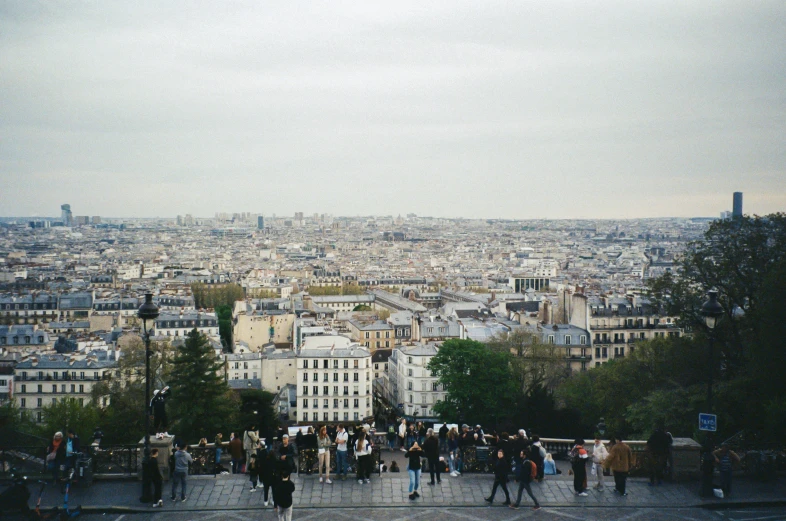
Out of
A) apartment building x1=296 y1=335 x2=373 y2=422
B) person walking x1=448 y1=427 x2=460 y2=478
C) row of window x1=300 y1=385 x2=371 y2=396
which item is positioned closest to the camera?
person walking x1=448 y1=427 x2=460 y2=478

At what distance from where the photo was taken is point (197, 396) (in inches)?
1232

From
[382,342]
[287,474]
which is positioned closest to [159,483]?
[287,474]

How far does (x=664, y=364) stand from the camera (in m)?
26.5

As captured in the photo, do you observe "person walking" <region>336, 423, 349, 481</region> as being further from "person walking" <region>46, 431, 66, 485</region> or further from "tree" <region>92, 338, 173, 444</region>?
"tree" <region>92, 338, 173, 444</region>

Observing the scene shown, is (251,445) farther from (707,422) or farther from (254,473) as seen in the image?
(707,422)

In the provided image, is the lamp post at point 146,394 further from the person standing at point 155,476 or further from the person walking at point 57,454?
the person walking at point 57,454

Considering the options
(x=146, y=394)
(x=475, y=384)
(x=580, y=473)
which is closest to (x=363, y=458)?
(x=580, y=473)

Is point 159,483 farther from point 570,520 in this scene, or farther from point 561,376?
point 561,376

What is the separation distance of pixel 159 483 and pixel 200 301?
333 ft

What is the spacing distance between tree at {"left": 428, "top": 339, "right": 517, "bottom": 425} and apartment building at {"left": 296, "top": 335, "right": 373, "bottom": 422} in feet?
24.7

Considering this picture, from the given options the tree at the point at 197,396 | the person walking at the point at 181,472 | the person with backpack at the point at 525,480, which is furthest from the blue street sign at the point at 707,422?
the tree at the point at 197,396

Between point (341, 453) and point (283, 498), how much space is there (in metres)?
2.78

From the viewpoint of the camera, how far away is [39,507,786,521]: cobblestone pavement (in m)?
12.7

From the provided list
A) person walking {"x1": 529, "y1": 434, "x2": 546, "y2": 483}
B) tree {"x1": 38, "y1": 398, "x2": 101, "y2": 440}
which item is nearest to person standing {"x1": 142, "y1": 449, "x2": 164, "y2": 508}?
person walking {"x1": 529, "y1": 434, "x2": 546, "y2": 483}
